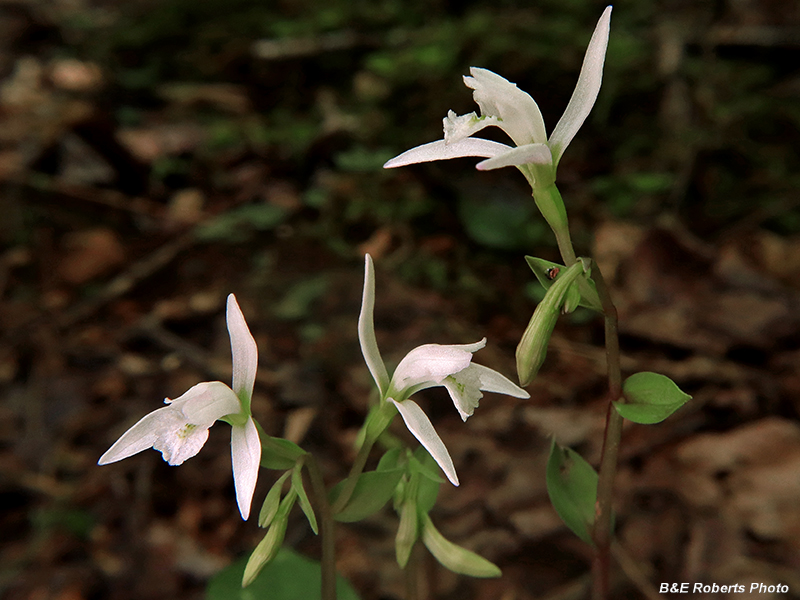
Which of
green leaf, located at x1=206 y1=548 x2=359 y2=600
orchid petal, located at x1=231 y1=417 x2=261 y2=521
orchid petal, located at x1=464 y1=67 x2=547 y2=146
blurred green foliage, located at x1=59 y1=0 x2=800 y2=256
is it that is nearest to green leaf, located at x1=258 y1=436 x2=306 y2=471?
orchid petal, located at x1=231 y1=417 x2=261 y2=521

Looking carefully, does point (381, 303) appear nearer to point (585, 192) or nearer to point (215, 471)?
point (215, 471)

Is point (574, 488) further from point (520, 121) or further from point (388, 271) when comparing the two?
point (388, 271)

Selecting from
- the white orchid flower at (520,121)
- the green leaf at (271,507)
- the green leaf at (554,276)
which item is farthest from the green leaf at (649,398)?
the green leaf at (271,507)

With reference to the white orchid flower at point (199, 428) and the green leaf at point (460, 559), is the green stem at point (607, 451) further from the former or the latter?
the white orchid flower at point (199, 428)

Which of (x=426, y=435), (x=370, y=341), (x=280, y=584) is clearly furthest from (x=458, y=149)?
(x=280, y=584)

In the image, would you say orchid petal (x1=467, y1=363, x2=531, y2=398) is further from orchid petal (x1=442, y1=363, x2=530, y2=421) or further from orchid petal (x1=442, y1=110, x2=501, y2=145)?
orchid petal (x1=442, y1=110, x2=501, y2=145)
